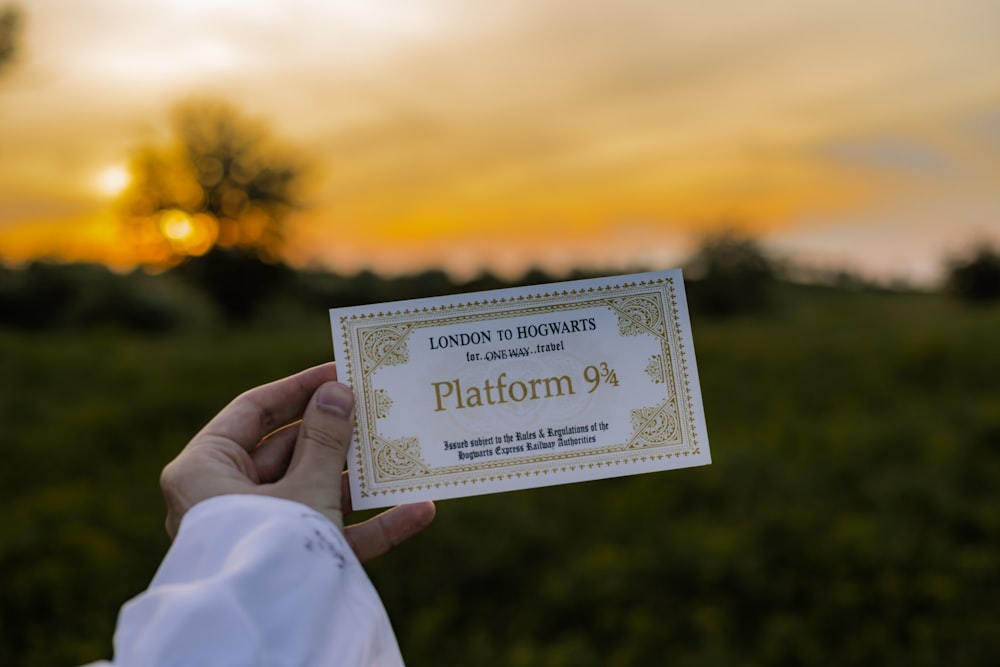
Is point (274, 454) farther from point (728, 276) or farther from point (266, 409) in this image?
point (728, 276)

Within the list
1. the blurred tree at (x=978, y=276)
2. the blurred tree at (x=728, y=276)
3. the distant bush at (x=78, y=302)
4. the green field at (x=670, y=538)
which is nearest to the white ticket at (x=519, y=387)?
the green field at (x=670, y=538)

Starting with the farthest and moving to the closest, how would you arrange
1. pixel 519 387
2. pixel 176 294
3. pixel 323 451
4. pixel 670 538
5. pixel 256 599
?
pixel 176 294 < pixel 670 538 < pixel 519 387 < pixel 323 451 < pixel 256 599

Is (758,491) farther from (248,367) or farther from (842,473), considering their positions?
(248,367)

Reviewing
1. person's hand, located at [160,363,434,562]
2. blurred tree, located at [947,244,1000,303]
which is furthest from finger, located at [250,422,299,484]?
blurred tree, located at [947,244,1000,303]

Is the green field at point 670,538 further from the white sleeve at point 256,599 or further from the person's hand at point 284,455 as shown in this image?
the white sleeve at point 256,599

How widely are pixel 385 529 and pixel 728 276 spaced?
10556 mm

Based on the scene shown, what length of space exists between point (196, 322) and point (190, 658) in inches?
449

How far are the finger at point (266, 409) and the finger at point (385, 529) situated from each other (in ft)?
0.98

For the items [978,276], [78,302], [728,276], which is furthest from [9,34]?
[978,276]

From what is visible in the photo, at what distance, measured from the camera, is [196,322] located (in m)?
11.7

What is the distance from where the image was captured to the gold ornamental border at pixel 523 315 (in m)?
1.55

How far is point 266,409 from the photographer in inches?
60.7

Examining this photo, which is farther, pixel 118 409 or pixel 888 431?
pixel 118 409

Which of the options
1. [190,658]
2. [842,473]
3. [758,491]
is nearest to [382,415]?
[190,658]
